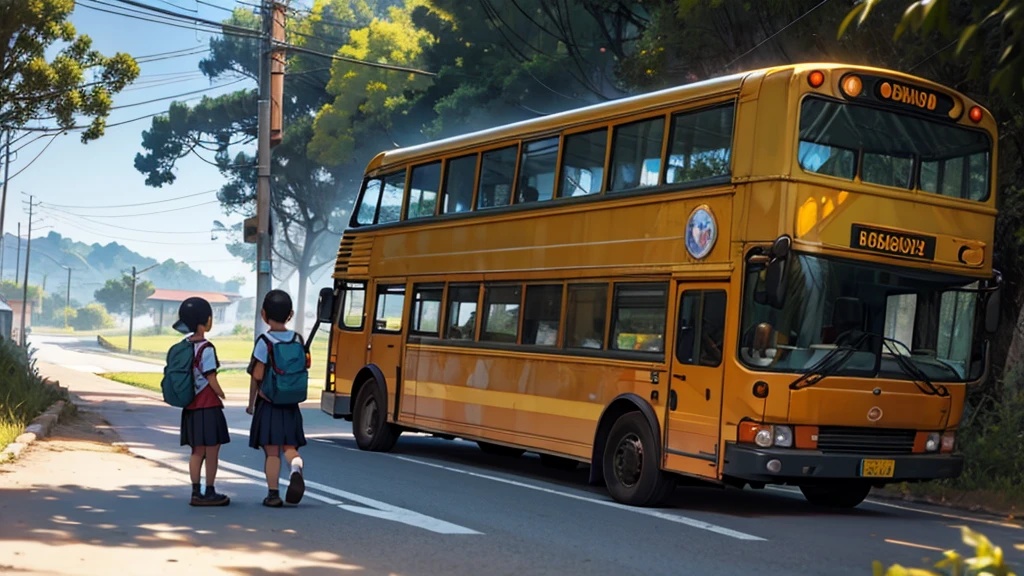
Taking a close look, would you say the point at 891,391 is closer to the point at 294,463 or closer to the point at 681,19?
the point at 294,463

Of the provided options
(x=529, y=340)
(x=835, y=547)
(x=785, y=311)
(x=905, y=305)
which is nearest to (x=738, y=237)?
(x=785, y=311)

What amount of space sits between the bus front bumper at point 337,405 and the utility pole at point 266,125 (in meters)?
9.11

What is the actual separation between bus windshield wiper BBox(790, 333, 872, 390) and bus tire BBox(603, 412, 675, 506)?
5.06 feet

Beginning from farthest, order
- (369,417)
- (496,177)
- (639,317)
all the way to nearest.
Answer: (369,417) → (496,177) → (639,317)

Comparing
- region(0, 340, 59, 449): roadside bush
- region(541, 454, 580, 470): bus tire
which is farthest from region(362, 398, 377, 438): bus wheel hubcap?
region(0, 340, 59, 449): roadside bush

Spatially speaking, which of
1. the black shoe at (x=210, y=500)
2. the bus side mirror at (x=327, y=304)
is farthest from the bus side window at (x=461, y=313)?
the black shoe at (x=210, y=500)

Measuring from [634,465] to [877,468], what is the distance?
2.11m

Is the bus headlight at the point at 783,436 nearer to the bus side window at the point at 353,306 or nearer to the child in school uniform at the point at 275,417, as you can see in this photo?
the child in school uniform at the point at 275,417

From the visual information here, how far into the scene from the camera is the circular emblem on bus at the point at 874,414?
1094cm

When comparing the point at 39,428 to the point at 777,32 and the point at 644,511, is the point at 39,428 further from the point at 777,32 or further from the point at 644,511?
the point at 777,32

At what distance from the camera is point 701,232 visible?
11.4 metres

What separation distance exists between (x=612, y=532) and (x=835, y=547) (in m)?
1.57

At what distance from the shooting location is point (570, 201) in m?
13.5

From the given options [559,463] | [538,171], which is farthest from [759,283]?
[559,463]
